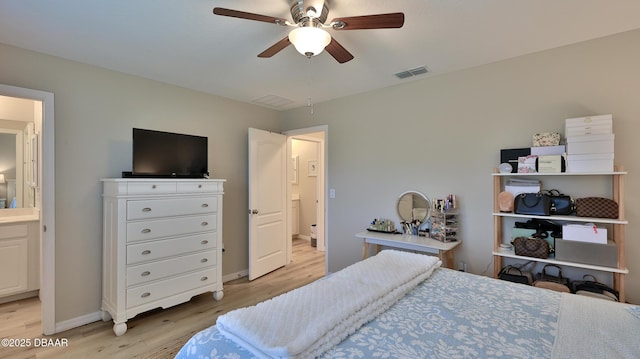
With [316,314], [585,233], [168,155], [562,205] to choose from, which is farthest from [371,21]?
[168,155]

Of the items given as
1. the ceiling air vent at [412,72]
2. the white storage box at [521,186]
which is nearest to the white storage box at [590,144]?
the white storage box at [521,186]

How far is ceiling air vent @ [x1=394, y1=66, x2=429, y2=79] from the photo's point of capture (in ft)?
9.23

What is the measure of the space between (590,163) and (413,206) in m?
1.49

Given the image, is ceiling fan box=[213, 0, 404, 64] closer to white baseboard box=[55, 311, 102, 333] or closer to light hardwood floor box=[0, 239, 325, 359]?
light hardwood floor box=[0, 239, 325, 359]

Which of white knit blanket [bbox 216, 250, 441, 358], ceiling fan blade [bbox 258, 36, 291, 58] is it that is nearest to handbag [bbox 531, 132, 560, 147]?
white knit blanket [bbox 216, 250, 441, 358]

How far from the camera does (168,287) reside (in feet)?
9.01

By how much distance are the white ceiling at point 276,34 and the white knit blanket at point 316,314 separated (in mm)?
1610

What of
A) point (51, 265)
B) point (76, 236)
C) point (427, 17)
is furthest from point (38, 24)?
point (427, 17)

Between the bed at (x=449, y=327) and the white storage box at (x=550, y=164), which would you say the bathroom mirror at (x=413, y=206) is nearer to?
the white storage box at (x=550, y=164)

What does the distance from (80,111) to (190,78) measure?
1.01 metres

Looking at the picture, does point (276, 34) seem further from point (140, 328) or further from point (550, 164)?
point (140, 328)

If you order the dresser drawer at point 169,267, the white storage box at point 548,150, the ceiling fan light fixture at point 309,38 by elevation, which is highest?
the ceiling fan light fixture at point 309,38

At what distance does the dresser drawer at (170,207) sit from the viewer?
2.54 meters

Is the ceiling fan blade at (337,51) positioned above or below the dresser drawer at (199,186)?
above
